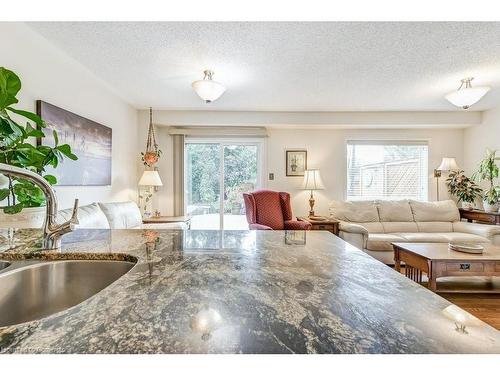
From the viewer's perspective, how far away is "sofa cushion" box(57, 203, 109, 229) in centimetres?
229

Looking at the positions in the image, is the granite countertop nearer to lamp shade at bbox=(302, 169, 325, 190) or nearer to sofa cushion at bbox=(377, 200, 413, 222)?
lamp shade at bbox=(302, 169, 325, 190)

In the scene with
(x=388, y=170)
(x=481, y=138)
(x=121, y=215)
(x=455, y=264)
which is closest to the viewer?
(x=455, y=264)

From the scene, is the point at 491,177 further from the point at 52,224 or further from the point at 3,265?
the point at 3,265

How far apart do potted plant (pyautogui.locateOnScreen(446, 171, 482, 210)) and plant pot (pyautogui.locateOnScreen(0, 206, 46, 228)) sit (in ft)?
18.1

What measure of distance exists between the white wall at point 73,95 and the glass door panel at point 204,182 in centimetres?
91

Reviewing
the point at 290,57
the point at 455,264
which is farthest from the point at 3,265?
the point at 455,264

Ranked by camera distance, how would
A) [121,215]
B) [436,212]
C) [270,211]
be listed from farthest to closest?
[436,212], [270,211], [121,215]

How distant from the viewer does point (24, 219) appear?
5.20 ft

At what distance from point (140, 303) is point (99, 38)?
2.43 metres

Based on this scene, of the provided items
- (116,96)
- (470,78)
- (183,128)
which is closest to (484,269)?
(470,78)

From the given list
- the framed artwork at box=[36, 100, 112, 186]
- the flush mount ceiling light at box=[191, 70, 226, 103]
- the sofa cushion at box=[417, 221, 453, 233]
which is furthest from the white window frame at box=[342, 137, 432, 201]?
the framed artwork at box=[36, 100, 112, 186]

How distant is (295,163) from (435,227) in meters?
2.46

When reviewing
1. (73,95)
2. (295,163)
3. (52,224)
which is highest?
(73,95)
